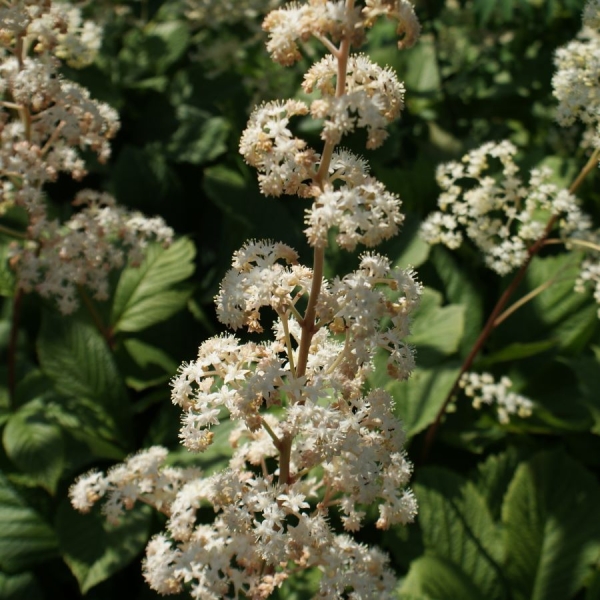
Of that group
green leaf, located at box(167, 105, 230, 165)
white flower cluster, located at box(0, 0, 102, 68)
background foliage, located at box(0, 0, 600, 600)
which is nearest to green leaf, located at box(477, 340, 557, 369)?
background foliage, located at box(0, 0, 600, 600)

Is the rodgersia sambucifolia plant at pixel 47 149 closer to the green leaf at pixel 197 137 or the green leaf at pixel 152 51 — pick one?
the green leaf at pixel 197 137

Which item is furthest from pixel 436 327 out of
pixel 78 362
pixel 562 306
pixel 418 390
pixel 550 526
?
pixel 78 362

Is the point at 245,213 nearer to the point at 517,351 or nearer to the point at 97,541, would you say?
the point at 517,351

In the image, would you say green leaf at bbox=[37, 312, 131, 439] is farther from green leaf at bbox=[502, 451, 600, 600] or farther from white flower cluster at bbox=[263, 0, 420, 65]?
white flower cluster at bbox=[263, 0, 420, 65]

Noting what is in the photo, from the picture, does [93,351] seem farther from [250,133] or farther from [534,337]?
[534,337]

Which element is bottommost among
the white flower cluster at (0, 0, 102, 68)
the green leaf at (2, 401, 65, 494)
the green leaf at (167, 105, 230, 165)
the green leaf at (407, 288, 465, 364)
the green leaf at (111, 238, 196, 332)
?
the green leaf at (2, 401, 65, 494)

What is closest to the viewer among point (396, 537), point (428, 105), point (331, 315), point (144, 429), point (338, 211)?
point (338, 211)

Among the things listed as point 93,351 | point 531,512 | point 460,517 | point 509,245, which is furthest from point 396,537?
point 93,351

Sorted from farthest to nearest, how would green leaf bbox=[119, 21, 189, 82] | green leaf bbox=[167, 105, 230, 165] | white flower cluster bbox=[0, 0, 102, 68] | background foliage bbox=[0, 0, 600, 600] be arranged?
green leaf bbox=[119, 21, 189, 82], green leaf bbox=[167, 105, 230, 165], background foliage bbox=[0, 0, 600, 600], white flower cluster bbox=[0, 0, 102, 68]
